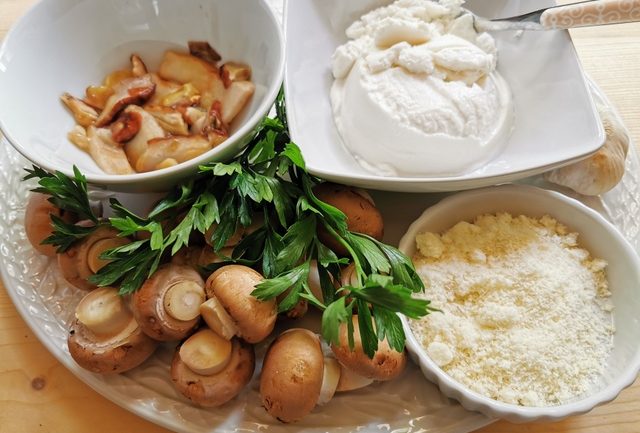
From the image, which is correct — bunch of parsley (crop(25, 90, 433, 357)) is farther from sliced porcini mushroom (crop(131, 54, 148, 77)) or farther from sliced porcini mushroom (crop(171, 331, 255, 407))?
sliced porcini mushroom (crop(131, 54, 148, 77))

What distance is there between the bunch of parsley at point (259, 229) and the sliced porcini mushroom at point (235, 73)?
180mm

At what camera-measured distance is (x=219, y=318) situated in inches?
29.3

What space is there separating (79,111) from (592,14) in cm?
89

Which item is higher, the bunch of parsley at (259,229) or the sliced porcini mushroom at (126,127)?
the sliced porcini mushroom at (126,127)

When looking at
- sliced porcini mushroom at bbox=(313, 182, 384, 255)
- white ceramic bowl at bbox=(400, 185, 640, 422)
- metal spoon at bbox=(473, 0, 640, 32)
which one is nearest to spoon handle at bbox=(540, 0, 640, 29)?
metal spoon at bbox=(473, 0, 640, 32)

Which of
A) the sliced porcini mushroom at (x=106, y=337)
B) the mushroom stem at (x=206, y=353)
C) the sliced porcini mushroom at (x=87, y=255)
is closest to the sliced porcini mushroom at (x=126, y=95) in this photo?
the sliced porcini mushroom at (x=87, y=255)

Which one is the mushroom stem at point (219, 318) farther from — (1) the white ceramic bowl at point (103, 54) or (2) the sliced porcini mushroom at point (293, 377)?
(1) the white ceramic bowl at point (103, 54)

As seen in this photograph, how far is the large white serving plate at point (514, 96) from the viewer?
2.94ft

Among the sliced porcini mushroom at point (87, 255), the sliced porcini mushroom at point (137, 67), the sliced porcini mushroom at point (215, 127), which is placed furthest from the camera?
the sliced porcini mushroom at point (137, 67)

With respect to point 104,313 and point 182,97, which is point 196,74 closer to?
point 182,97

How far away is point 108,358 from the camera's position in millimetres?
760

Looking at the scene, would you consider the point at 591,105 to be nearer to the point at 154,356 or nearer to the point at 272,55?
the point at 272,55

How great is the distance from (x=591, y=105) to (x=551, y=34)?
0.62 feet

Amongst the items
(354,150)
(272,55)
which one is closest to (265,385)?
(354,150)
